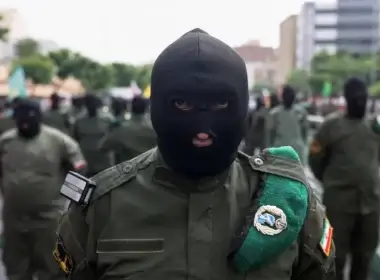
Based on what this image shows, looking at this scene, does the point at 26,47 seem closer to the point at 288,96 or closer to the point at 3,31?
the point at 3,31

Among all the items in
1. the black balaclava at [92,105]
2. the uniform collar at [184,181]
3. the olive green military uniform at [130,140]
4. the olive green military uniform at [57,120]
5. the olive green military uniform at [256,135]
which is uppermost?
the uniform collar at [184,181]

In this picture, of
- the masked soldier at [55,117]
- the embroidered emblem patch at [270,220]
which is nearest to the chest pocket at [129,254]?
the embroidered emblem patch at [270,220]

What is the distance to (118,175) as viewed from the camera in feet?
7.54

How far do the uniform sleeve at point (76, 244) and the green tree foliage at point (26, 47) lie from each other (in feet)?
173

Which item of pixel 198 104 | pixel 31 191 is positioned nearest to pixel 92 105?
pixel 31 191

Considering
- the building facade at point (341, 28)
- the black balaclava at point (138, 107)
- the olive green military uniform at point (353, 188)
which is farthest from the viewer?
the building facade at point (341, 28)

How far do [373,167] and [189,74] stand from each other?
3931mm

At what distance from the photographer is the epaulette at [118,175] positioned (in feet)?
7.43

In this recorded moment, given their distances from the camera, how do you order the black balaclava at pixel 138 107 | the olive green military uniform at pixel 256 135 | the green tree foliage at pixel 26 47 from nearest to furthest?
the black balaclava at pixel 138 107 → the olive green military uniform at pixel 256 135 → the green tree foliage at pixel 26 47

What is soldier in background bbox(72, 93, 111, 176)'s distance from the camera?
32.2 feet

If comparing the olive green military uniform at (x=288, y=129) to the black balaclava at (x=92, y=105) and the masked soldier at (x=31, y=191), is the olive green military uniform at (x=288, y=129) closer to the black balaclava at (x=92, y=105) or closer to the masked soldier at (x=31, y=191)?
the black balaclava at (x=92, y=105)

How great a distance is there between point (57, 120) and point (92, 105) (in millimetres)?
1807

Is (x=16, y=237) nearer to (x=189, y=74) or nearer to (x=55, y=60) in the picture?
(x=189, y=74)

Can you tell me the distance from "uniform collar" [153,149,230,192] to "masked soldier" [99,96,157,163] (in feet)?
17.1
